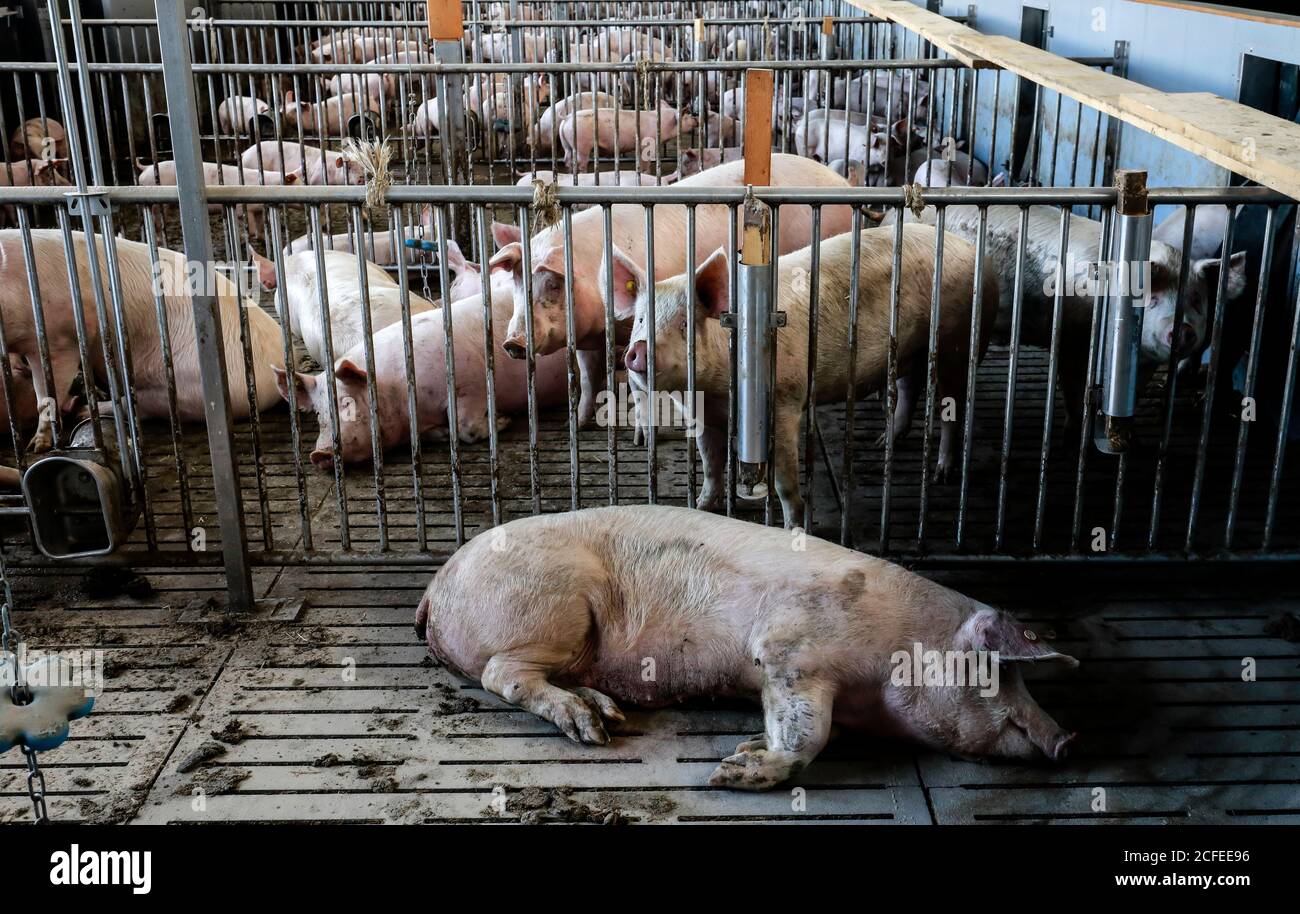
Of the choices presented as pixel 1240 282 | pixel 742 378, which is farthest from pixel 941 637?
pixel 1240 282

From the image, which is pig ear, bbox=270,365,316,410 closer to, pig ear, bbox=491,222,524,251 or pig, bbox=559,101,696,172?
pig ear, bbox=491,222,524,251

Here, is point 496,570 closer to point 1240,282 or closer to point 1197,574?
point 1197,574

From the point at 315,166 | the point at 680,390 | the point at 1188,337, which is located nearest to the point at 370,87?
the point at 315,166

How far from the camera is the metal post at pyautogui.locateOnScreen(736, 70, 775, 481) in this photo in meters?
3.73

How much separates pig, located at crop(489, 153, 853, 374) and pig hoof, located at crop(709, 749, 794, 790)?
73.7 inches

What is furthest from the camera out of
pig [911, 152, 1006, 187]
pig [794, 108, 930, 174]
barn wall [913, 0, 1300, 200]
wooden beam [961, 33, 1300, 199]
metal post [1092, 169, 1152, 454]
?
pig [794, 108, 930, 174]

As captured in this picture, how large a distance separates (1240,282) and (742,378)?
287 centimetres

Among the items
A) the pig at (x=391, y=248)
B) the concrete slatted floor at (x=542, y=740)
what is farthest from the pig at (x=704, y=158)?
the concrete slatted floor at (x=542, y=740)

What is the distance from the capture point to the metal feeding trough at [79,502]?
408cm

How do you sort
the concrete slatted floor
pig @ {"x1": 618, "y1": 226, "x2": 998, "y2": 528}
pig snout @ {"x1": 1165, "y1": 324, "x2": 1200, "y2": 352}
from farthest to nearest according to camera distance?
pig snout @ {"x1": 1165, "y1": 324, "x2": 1200, "y2": 352} < pig @ {"x1": 618, "y1": 226, "x2": 998, "y2": 528} < the concrete slatted floor

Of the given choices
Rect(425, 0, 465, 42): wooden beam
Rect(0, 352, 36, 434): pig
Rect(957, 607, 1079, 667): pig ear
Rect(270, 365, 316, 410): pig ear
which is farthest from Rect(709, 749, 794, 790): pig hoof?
Rect(425, 0, 465, 42): wooden beam

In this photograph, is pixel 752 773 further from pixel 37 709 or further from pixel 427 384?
pixel 427 384

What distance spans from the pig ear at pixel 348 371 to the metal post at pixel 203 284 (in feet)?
3.30

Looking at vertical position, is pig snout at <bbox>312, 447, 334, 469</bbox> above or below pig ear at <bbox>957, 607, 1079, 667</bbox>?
below
